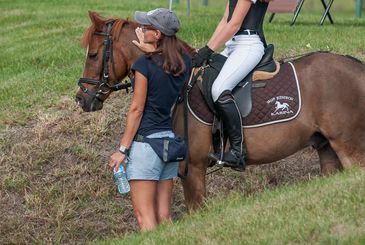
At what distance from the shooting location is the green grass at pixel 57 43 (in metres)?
12.8

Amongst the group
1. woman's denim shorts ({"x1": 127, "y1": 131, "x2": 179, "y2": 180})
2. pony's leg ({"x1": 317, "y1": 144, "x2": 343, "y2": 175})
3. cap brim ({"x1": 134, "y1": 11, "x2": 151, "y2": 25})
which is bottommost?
pony's leg ({"x1": 317, "y1": 144, "x2": 343, "y2": 175})

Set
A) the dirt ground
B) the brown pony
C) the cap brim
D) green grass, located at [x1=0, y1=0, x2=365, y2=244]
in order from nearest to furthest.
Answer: green grass, located at [x1=0, y1=0, x2=365, y2=244]
the cap brim
the brown pony
the dirt ground

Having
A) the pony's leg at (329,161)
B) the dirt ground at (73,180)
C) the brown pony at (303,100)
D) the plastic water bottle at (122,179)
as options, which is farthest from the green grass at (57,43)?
the plastic water bottle at (122,179)

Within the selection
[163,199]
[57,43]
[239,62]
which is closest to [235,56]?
[239,62]

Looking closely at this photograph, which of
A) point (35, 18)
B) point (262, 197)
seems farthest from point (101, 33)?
point (35, 18)

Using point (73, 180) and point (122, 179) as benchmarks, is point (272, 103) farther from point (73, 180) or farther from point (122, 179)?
point (73, 180)

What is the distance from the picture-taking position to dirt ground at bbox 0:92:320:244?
393 inches

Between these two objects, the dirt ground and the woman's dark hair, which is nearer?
the woman's dark hair

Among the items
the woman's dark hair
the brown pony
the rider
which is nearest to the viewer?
the woman's dark hair

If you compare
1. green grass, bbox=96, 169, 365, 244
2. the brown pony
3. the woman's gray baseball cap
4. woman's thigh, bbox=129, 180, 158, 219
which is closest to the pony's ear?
the brown pony

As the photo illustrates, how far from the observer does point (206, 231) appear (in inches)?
255

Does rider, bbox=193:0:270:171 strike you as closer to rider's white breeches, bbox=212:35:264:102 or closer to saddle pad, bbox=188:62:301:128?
rider's white breeches, bbox=212:35:264:102

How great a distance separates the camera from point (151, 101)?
7.25 metres

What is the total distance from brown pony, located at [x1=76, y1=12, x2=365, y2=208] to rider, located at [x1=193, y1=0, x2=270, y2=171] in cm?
19
